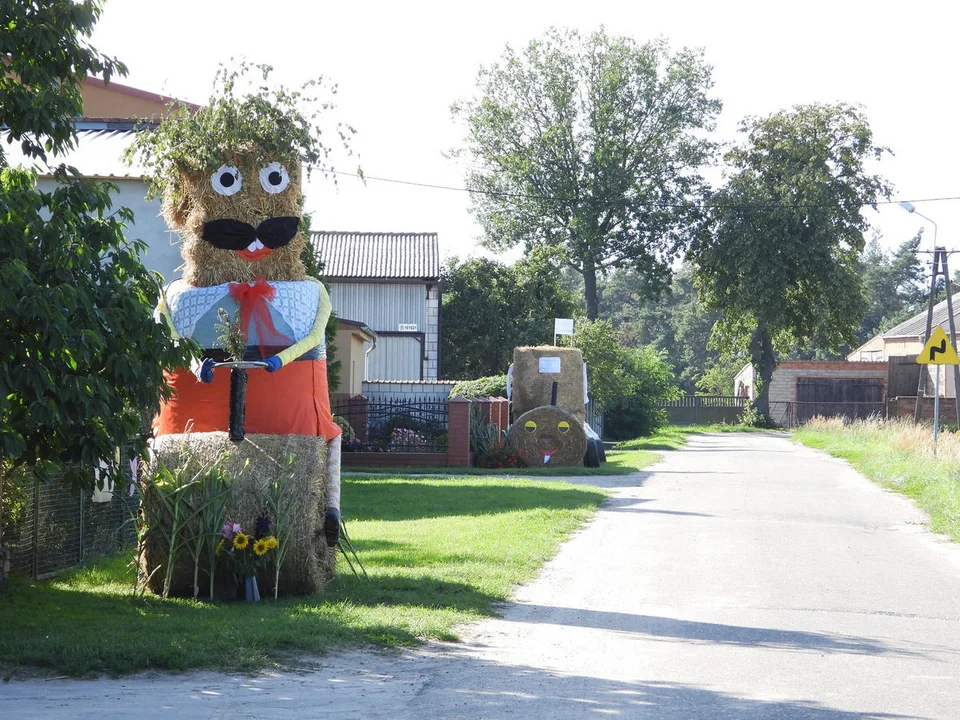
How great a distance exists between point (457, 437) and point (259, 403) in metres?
14.4

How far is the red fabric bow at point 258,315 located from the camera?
9008 mm

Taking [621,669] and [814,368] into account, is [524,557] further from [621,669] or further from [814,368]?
[814,368]

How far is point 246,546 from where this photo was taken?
327 inches

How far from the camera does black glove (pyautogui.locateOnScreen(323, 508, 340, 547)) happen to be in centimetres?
903

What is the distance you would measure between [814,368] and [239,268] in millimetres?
50590

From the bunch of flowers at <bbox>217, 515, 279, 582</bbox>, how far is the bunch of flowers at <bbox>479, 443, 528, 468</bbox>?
1508 centimetres

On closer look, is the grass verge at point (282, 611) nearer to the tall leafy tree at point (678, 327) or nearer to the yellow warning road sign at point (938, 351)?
the yellow warning road sign at point (938, 351)

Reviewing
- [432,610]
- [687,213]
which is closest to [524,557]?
[432,610]

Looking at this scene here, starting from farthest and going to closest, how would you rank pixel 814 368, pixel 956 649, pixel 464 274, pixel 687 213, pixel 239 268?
pixel 814 368 → pixel 687 213 → pixel 464 274 → pixel 239 268 → pixel 956 649

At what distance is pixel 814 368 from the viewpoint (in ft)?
186

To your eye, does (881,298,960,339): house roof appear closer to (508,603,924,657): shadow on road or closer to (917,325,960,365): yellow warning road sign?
(917,325,960,365): yellow warning road sign

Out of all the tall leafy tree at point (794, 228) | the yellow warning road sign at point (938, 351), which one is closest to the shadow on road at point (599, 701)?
the yellow warning road sign at point (938, 351)

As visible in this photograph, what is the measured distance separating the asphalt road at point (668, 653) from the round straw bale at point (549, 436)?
10.2 meters

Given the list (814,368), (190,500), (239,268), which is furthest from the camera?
(814,368)
